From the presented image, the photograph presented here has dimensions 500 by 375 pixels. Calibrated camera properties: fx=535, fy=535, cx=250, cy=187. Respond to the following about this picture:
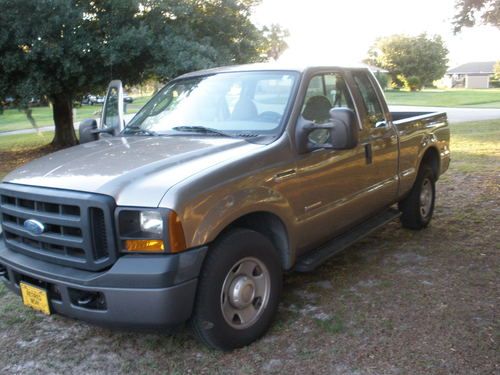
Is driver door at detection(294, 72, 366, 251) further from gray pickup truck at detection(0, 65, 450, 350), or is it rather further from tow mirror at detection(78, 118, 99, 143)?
tow mirror at detection(78, 118, 99, 143)

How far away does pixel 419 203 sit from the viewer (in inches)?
236

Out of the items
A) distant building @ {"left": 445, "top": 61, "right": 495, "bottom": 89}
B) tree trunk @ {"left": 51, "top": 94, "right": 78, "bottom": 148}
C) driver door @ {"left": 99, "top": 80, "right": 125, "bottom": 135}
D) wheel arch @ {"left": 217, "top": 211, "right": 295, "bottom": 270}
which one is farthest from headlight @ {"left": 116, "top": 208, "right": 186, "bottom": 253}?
distant building @ {"left": 445, "top": 61, "right": 495, "bottom": 89}

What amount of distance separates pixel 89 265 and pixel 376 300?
7.48 feet

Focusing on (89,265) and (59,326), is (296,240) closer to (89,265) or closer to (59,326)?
(89,265)

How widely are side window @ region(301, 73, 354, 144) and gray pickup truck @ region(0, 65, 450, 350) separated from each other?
0.7 inches

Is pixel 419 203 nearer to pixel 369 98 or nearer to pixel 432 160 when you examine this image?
pixel 432 160

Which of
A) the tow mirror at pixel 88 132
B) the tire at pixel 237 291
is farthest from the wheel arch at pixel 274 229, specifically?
the tow mirror at pixel 88 132

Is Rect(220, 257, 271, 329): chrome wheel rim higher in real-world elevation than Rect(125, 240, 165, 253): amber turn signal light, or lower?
lower

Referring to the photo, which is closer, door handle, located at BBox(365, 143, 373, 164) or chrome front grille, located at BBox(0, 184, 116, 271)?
chrome front grille, located at BBox(0, 184, 116, 271)

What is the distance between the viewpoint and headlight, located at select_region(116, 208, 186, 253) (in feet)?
9.61

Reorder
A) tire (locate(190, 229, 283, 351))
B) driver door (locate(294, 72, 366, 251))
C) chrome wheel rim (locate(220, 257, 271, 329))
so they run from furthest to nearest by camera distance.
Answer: driver door (locate(294, 72, 366, 251)) < chrome wheel rim (locate(220, 257, 271, 329)) < tire (locate(190, 229, 283, 351))

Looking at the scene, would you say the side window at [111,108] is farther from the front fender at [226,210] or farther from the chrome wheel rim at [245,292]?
the chrome wheel rim at [245,292]

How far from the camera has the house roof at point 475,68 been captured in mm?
93125

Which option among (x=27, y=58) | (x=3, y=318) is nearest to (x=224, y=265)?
(x=3, y=318)
